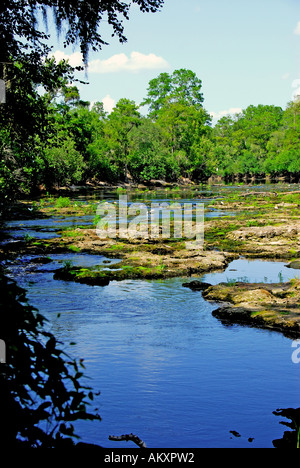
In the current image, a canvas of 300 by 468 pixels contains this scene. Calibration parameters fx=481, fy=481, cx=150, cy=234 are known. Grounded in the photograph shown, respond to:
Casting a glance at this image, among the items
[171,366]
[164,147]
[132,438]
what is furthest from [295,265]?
[164,147]

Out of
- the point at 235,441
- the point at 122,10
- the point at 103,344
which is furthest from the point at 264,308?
the point at 122,10

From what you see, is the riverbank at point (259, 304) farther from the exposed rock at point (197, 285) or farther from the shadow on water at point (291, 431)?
the shadow on water at point (291, 431)

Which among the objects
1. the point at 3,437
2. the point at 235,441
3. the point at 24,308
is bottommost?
the point at 235,441

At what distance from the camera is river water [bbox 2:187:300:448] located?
5941 millimetres

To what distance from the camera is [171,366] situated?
7957 millimetres

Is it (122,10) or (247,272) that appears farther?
(247,272)

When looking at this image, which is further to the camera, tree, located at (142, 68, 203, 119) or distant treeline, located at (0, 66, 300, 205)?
tree, located at (142, 68, 203, 119)

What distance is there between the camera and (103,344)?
352 inches

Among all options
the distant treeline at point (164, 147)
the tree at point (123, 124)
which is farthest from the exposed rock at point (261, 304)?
the tree at point (123, 124)

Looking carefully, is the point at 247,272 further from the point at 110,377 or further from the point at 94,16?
the point at 94,16

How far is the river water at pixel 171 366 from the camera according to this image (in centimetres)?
594

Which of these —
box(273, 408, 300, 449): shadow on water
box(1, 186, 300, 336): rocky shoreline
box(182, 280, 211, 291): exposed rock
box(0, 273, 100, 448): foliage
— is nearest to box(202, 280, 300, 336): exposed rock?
box(1, 186, 300, 336): rocky shoreline

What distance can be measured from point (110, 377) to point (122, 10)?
5267 millimetres

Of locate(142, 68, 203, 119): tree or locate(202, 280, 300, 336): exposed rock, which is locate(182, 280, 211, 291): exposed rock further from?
locate(142, 68, 203, 119): tree
